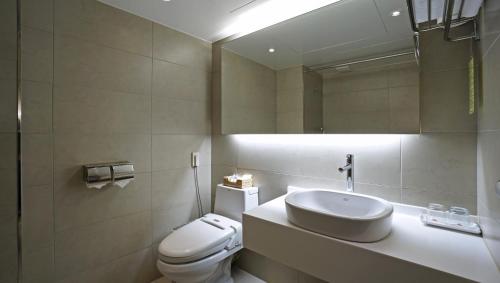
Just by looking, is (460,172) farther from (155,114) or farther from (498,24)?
(155,114)

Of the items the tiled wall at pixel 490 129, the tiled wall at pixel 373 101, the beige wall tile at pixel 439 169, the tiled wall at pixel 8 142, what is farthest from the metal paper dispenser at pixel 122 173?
the tiled wall at pixel 490 129

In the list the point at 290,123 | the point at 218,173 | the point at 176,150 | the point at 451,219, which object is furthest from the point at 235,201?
the point at 451,219

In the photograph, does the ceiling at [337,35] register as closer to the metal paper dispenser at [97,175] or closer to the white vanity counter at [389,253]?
the white vanity counter at [389,253]

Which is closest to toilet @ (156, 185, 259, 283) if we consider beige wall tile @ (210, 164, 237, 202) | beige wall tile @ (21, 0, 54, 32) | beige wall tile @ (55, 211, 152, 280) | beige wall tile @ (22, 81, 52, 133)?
beige wall tile @ (210, 164, 237, 202)

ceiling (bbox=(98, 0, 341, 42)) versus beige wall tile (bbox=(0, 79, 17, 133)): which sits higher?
ceiling (bbox=(98, 0, 341, 42))

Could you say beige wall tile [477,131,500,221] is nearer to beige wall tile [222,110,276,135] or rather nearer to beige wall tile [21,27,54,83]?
beige wall tile [222,110,276,135]

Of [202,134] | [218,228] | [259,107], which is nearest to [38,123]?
[202,134]

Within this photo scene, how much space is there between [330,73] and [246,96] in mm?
747

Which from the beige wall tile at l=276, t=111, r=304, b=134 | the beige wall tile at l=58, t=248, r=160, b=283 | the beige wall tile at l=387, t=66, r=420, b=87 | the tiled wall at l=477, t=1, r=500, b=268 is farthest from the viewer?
the beige wall tile at l=276, t=111, r=304, b=134

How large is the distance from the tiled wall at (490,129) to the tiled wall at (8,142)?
206cm

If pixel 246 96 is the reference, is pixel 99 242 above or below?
below

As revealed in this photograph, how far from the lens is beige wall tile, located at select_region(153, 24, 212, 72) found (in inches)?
69.4

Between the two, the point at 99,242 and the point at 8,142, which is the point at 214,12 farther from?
the point at 99,242

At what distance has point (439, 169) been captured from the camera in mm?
1164
